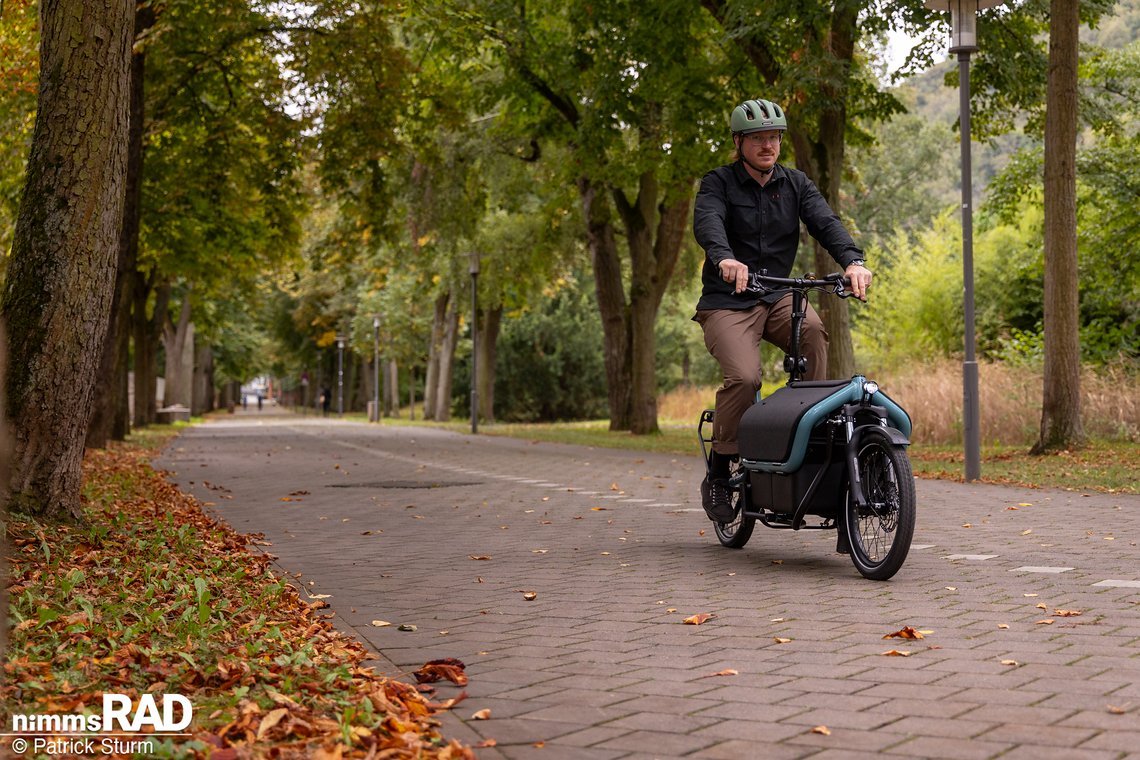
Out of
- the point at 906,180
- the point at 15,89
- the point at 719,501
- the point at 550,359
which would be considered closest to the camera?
the point at 719,501

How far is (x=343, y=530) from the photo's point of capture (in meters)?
9.27

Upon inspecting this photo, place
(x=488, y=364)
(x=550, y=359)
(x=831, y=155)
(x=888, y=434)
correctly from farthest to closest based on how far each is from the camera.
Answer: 1. (x=550, y=359)
2. (x=488, y=364)
3. (x=831, y=155)
4. (x=888, y=434)

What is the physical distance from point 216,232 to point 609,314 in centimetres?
880

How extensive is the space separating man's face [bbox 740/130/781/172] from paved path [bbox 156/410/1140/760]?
7.12 feet

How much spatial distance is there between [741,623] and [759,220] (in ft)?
8.67

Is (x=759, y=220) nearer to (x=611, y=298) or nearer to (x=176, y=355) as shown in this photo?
(x=611, y=298)

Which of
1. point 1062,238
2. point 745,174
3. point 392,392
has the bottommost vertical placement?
point 392,392

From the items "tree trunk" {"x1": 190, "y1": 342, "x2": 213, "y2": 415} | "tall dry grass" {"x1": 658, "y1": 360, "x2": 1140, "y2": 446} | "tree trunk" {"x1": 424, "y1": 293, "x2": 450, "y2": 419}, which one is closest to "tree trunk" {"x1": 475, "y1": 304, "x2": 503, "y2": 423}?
"tree trunk" {"x1": 424, "y1": 293, "x2": 450, "y2": 419}

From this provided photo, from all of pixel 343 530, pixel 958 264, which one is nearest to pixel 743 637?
pixel 343 530

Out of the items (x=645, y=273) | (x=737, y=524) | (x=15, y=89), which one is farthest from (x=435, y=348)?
(x=737, y=524)

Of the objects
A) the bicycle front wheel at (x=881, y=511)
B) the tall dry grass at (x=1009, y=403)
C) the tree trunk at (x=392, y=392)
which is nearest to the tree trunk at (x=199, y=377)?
the tree trunk at (x=392, y=392)

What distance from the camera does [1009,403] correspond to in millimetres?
19906

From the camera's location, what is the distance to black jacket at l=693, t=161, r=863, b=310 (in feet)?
23.3

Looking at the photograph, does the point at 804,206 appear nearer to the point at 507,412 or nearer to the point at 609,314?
the point at 609,314
